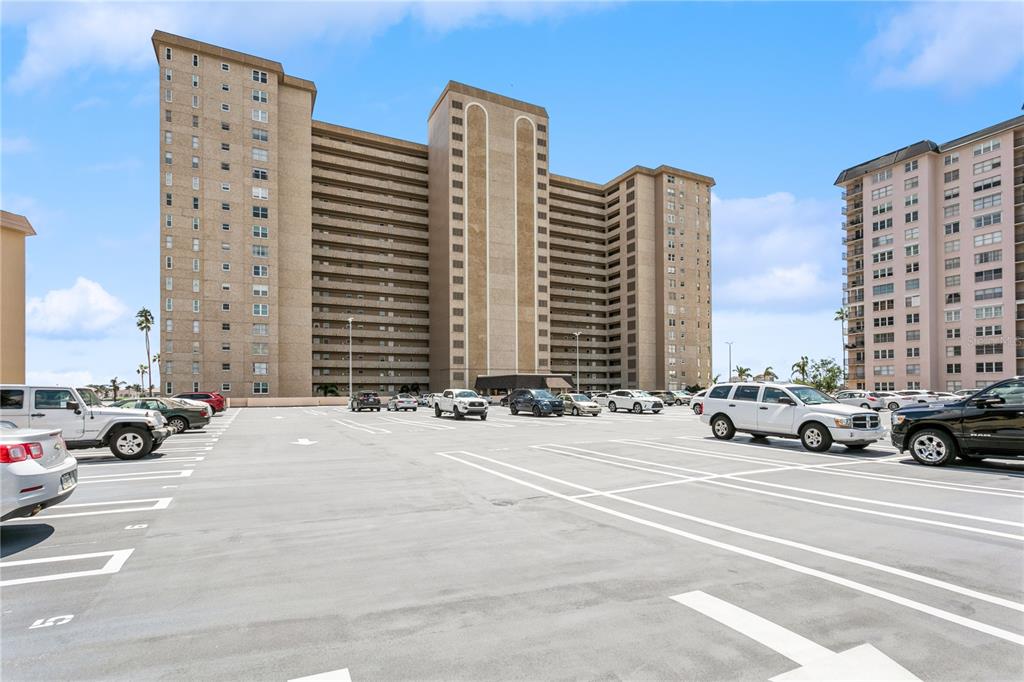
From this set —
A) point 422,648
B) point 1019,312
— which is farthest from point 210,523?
point 1019,312

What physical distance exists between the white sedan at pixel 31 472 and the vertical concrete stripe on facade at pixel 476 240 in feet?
240

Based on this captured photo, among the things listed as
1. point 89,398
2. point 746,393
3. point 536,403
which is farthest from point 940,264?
point 89,398

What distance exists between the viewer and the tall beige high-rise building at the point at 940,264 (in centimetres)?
6569

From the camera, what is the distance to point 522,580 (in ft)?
15.6

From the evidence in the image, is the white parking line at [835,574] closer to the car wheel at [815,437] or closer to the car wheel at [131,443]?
the car wheel at [815,437]

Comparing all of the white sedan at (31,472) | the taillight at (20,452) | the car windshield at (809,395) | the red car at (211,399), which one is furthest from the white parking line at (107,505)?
the red car at (211,399)

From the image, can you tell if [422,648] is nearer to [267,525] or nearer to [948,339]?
[267,525]

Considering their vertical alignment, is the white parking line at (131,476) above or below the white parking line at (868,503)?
below

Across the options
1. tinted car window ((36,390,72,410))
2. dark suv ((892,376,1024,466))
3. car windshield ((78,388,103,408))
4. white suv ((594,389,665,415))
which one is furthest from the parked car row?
white suv ((594,389,665,415))

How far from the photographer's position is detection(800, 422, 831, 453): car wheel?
14383 millimetres

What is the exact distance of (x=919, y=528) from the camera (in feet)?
21.3

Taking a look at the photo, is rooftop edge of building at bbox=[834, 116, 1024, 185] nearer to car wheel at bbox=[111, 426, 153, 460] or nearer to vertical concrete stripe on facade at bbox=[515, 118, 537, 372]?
vertical concrete stripe on facade at bbox=[515, 118, 537, 372]

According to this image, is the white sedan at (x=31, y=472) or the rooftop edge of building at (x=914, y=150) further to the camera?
the rooftop edge of building at (x=914, y=150)

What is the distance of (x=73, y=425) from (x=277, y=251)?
207 ft
